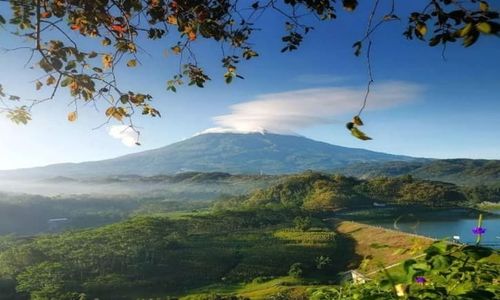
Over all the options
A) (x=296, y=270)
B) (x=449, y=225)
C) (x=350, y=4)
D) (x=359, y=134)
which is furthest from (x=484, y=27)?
(x=449, y=225)

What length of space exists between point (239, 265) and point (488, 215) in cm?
8753

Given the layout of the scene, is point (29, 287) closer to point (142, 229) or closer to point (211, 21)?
point (142, 229)

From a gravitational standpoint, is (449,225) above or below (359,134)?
below

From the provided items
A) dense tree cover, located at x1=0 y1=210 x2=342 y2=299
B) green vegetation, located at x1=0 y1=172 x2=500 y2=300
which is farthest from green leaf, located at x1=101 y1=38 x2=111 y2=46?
dense tree cover, located at x1=0 y1=210 x2=342 y2=299

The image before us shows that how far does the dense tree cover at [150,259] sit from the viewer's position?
53250mm

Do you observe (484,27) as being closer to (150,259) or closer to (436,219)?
(150,259)

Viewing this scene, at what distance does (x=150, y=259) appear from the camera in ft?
222

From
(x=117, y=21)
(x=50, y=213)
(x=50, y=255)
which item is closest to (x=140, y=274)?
(x=50, y=255)

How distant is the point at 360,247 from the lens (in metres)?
75.2

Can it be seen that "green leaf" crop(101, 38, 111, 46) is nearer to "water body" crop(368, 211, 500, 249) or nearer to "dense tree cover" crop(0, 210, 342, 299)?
"dense tree cover" crop(0, 210, 342, 299)

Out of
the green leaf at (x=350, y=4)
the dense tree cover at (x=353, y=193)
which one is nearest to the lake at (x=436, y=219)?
the dense tree cover at (x=353, y=193)

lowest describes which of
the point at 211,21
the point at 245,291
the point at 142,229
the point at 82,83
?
the point at 245,291

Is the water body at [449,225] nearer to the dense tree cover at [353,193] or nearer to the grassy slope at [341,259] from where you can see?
the grassy slope at [341,259]

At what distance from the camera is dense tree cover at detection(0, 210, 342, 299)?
53250 millimetres
